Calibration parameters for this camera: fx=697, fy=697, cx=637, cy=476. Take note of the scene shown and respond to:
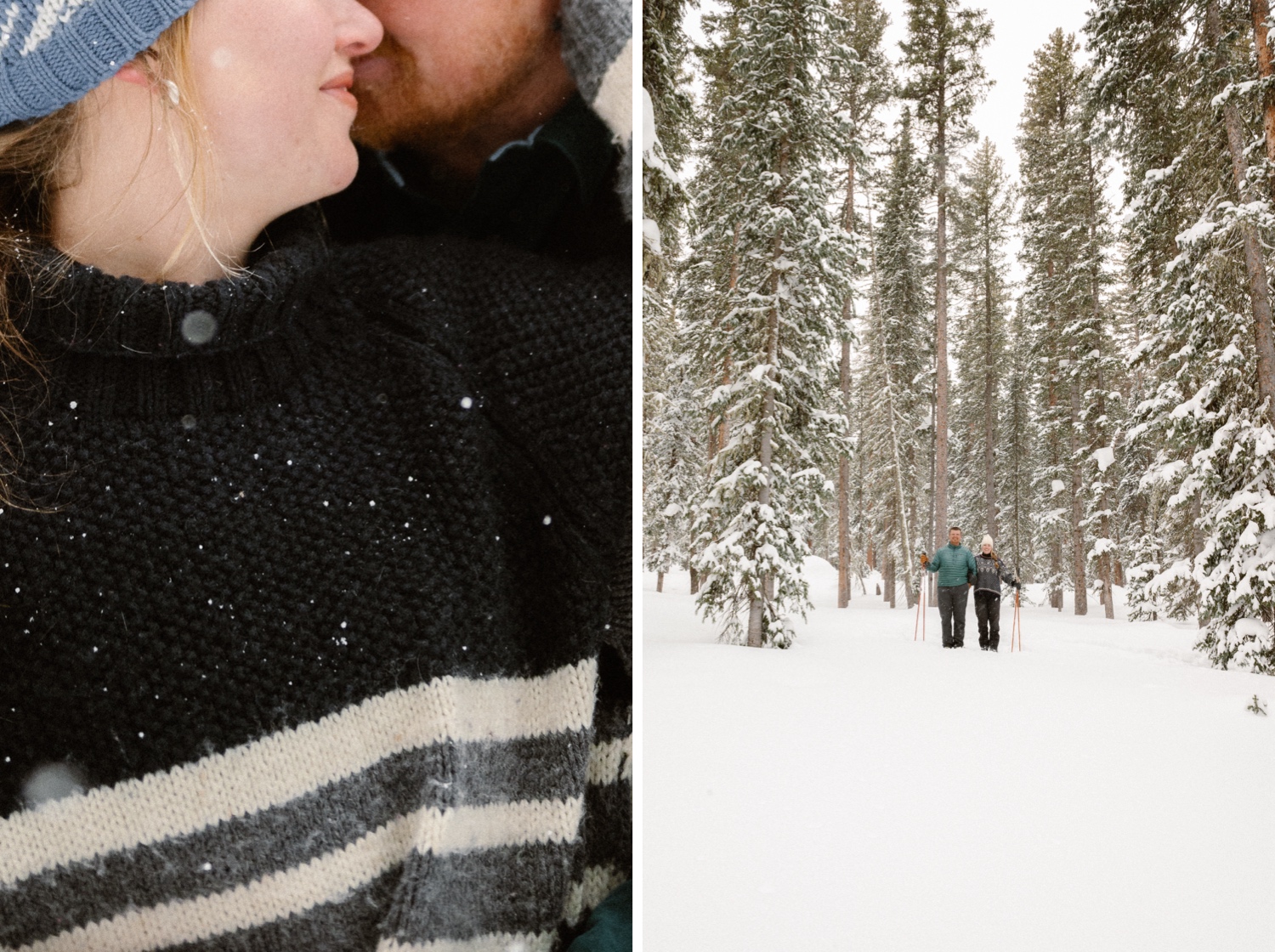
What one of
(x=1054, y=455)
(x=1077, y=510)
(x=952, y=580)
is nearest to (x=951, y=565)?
(x=952, y=580)

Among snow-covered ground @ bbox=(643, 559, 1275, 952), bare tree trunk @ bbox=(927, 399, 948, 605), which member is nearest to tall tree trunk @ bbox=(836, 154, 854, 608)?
bare tree trunk @ bbox=(927, 399, 948, 605)

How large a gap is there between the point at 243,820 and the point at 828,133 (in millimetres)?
3418

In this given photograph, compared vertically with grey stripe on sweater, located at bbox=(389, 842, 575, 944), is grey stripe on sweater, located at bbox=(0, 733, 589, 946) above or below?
above

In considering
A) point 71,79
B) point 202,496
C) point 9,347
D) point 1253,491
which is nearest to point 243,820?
point 202,496

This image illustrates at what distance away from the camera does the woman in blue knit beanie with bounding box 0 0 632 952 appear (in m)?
0.46

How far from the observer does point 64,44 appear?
1.36 feet

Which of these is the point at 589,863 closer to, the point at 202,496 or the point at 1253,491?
the point at 202,496

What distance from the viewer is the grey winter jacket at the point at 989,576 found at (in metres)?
3.72

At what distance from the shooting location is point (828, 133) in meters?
3.16

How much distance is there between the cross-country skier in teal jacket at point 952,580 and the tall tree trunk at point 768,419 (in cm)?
100

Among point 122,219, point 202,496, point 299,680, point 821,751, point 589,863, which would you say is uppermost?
point 122,219

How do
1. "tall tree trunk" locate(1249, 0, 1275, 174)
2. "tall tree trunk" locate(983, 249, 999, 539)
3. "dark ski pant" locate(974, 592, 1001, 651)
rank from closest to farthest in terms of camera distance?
"tall tree trunk" locate(1249, 0, 1275, 174)
"dark ski pant" locate(974, 592, 1001, 651)
"tall tree trunk" locate(983, 249, 999, 539)

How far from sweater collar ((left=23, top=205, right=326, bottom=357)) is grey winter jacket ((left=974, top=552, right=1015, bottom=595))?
3.91 m

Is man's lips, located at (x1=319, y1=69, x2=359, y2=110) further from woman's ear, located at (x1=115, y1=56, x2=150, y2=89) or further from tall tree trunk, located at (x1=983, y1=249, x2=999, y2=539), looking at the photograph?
tall tree trunk, located at (x1=983, y1=249, x2=999, y2=539)
